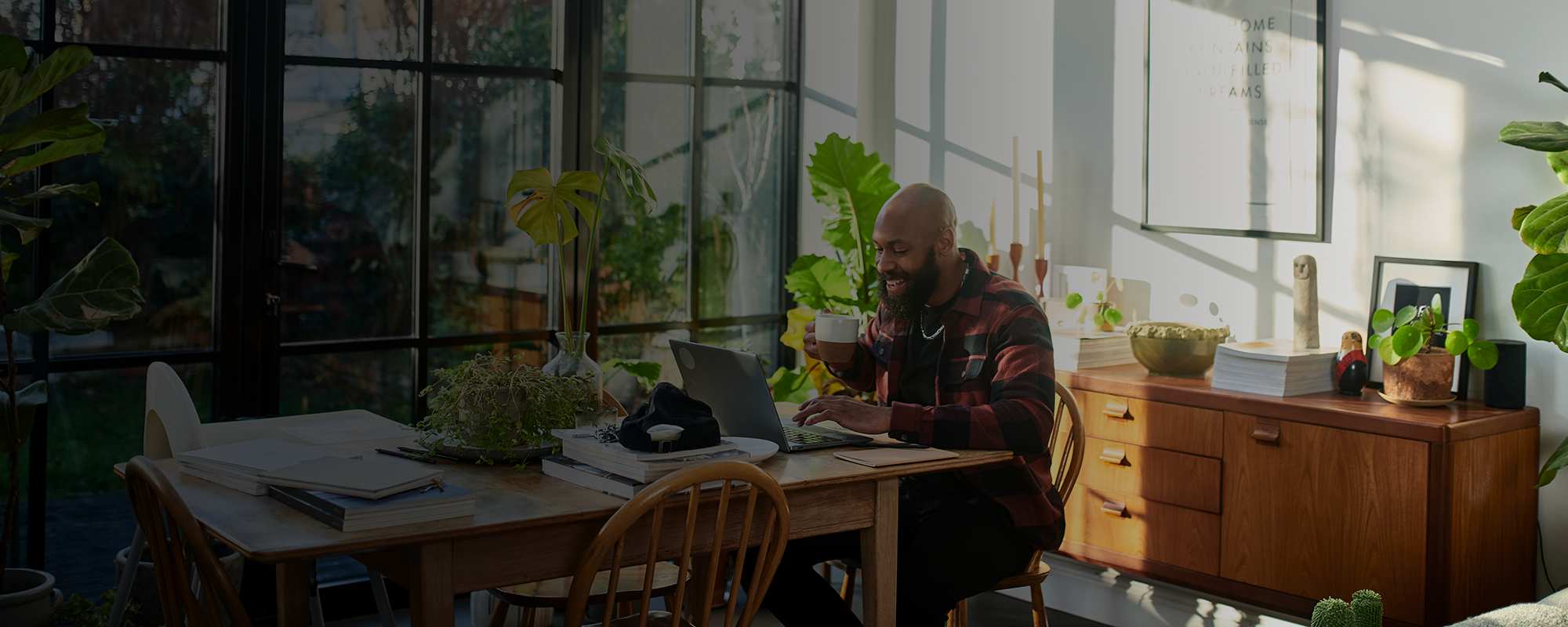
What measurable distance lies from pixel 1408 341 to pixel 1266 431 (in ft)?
1.32

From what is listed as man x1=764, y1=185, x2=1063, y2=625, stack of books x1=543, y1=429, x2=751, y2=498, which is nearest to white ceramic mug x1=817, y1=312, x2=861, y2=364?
man x1=764, y1=185, x2=1063, y2=625

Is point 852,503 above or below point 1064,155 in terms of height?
below

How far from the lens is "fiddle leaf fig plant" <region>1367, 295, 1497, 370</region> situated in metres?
3.28

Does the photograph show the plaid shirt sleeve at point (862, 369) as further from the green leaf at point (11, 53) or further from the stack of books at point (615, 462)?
the green leaf at point (11, 53)

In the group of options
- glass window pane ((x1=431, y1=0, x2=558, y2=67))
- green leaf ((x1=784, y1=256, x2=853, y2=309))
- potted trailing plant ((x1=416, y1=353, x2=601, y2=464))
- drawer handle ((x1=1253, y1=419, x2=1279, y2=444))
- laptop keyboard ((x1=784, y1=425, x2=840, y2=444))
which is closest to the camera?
potted trailing plant ((x1=416, y1=353, x2=601, y2=464))

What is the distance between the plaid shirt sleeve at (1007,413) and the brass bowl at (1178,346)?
1.02 meters

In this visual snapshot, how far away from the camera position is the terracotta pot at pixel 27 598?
10.6 ft

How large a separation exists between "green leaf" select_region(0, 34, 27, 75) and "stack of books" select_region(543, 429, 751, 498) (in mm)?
1621

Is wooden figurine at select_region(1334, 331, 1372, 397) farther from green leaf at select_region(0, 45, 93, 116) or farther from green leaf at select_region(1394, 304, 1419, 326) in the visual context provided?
green leaf at select_region(0, 45, 93, 116)

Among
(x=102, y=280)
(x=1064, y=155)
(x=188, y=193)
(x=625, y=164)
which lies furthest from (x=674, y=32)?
(x=102, y=280)

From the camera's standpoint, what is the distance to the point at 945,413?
2.77 meters

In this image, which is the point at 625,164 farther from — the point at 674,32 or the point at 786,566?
the point at 786,566

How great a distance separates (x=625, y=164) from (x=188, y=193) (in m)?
1.22

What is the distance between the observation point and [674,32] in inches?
187
